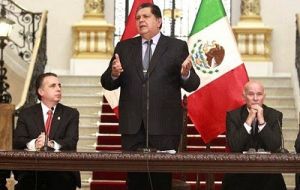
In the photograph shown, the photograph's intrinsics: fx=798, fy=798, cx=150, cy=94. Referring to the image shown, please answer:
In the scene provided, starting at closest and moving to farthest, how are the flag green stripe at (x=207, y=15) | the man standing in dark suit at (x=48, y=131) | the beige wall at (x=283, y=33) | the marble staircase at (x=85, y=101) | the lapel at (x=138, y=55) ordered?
the lapel at (x=138, y=55) < the man standing in dark suit at (x=48, y=131) < the flag green stripe at (x=207, y=15) < the marble staircase at (x=85, y=101) < the beige wall at (x=283, y=33)

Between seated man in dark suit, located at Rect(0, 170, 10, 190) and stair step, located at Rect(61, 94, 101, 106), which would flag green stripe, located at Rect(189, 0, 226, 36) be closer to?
seated man in dark suit, located at Rect(0, 170, 10, 190)

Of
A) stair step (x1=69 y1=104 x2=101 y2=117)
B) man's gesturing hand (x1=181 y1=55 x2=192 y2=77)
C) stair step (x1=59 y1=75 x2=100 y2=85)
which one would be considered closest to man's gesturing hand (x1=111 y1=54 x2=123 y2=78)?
man's gesturing hand (x1=181 y1=55 x2=192 y2=77)

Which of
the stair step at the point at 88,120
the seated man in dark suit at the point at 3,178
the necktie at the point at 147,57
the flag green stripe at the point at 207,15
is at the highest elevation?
the flag green stripe at the point at 207,15

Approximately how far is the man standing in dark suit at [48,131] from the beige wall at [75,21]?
7.70 meters

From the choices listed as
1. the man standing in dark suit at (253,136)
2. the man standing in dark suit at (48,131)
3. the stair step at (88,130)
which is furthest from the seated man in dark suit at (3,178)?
the stair step at (88,130)

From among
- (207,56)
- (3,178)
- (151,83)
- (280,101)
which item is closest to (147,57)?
(151,83)

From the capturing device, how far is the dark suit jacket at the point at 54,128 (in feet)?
19.6

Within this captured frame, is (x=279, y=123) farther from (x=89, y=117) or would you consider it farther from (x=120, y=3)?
(x=120, y=3)

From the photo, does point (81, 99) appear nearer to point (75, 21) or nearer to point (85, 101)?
point (85, 101)

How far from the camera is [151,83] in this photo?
569 centimetres

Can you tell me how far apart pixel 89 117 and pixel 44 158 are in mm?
6606

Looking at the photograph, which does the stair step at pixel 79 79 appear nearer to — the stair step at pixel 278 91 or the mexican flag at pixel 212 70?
the stair step at pixel 278 91

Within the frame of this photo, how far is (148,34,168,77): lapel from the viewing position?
5.72m

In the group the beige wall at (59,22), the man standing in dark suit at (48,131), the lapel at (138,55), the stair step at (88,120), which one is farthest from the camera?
the beige wall at (59,22)
